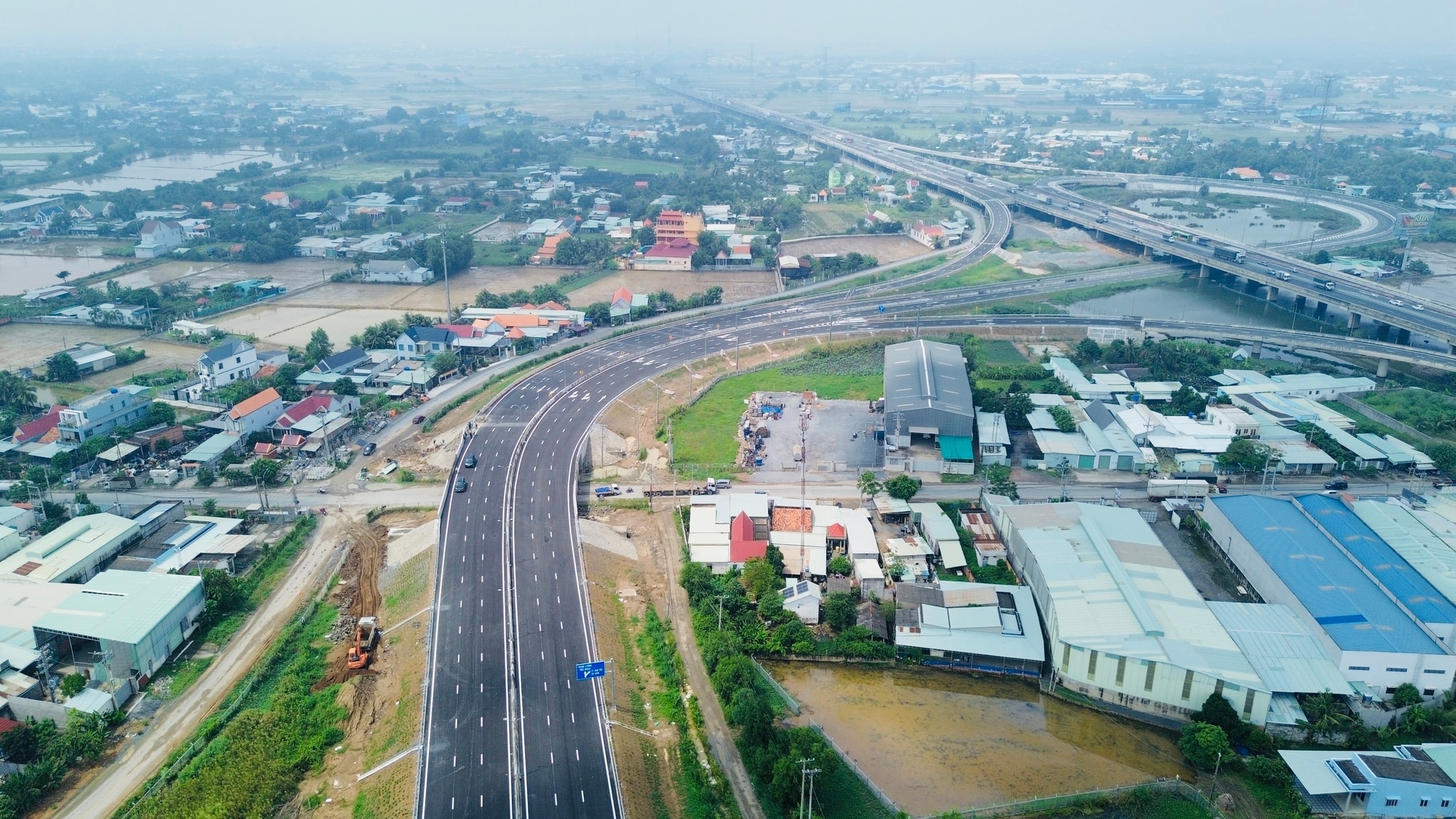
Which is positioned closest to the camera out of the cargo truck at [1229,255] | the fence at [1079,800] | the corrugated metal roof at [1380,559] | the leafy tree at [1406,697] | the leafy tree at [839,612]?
the fence at [1079,800]

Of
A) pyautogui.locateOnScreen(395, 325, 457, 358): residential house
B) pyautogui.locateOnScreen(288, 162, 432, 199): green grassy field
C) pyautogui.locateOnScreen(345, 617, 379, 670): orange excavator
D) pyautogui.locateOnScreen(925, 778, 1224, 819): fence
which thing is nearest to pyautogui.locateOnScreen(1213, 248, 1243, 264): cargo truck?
pyautogui.locateOnScreen(925, 778, 1224, 819): fence

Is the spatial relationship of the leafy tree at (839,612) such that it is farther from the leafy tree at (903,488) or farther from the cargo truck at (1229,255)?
the cargo truck at (1229,255)

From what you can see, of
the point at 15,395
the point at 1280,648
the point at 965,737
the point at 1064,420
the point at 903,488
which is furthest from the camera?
the point at 15,395

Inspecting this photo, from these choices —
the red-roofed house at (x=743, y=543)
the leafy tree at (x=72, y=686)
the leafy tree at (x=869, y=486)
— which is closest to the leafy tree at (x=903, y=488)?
the leafy tree at (x=869, y=486)

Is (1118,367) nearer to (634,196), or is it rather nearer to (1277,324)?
(1277,324)

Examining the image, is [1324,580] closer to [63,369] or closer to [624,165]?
[63,369]

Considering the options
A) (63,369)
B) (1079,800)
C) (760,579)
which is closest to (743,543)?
(760,579)

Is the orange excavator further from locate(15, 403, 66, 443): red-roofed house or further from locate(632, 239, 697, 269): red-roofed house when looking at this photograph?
locate(632, 239, 697, 269): red-roofed house

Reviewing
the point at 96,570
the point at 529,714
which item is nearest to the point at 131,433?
the point at 96,570
